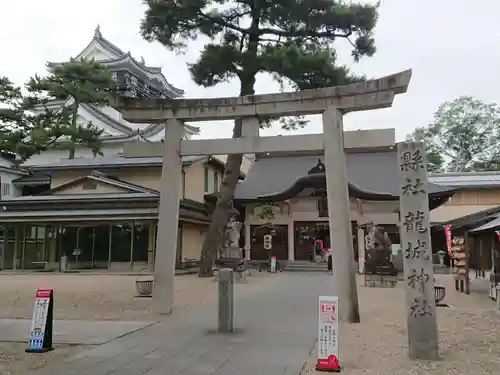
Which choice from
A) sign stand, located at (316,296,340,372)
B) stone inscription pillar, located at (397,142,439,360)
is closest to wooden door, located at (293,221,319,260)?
stone inscription pillar, located at (397,142,439,360)

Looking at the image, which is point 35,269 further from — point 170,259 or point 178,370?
point 178,370

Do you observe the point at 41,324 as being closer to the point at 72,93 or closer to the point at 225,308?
the point at 225,308

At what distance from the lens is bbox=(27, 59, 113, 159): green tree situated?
3064 centimetres

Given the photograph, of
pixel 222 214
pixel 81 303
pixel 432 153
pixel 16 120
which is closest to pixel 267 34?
pixel 222 214

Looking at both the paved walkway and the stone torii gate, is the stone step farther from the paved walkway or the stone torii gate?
the stone torii gate

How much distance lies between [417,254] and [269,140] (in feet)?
14.2

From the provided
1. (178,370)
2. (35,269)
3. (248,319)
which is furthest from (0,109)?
(178,370)

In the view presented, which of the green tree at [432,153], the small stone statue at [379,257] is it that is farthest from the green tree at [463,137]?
the small stone statue at [379,257]

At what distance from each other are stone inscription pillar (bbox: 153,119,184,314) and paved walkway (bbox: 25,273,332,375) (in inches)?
26.8

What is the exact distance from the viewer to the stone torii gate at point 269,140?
9.49 meters

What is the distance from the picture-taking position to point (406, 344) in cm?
750

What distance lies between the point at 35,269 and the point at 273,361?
74.9ft

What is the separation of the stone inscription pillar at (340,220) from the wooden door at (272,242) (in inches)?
787

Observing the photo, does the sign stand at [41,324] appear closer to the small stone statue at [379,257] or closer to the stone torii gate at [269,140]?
the stone torii gate at [269,140]
